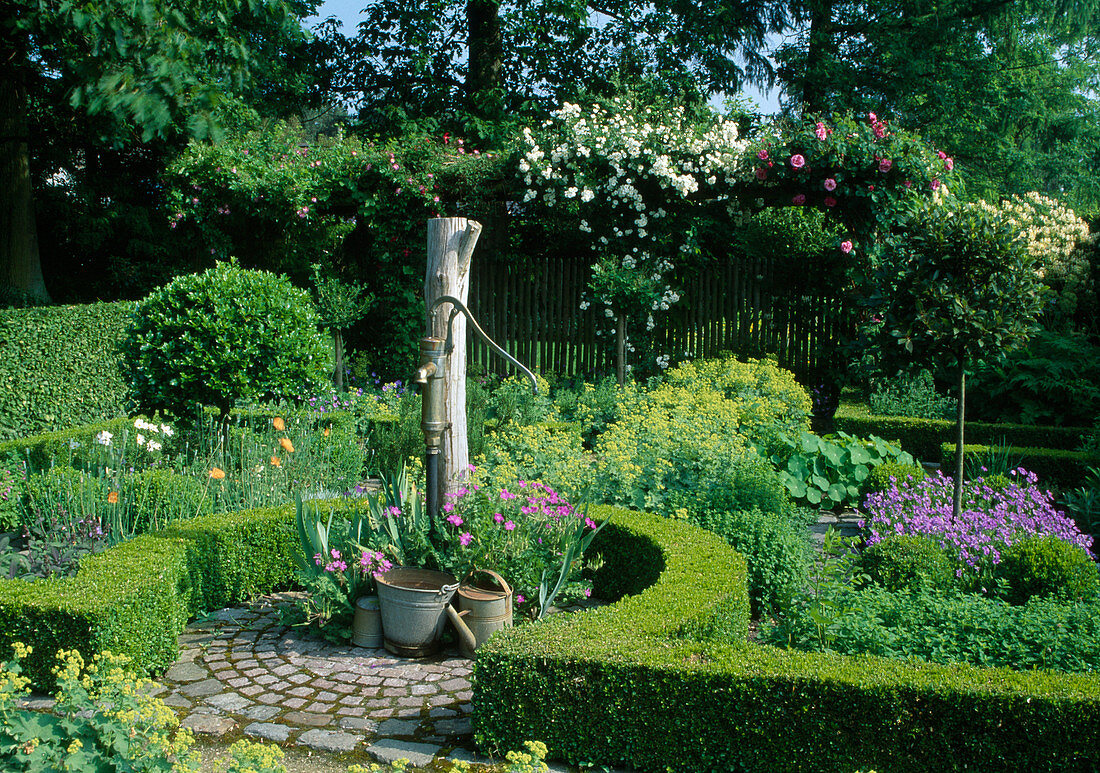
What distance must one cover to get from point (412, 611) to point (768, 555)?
200 centimetres

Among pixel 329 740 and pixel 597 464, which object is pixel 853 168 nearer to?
pixel 597 464

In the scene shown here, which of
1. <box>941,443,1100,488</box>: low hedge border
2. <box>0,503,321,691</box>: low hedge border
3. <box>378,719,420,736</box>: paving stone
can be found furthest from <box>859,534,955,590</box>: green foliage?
<box>0,503,321,691</box>: low hedge border

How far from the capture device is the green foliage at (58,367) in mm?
8258

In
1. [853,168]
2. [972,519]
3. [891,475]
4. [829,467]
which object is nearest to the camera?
[972,519]

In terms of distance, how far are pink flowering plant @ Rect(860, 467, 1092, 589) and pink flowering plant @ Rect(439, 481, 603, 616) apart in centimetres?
196

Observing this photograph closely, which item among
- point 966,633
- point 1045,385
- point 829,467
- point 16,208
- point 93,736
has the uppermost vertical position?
point 16,208

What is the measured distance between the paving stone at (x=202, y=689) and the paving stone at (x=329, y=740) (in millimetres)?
644

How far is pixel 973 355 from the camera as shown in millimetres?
5461

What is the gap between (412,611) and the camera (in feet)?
12.7

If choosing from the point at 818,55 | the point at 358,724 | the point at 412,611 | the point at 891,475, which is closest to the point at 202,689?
the point at 358,724

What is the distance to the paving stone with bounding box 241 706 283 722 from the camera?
→ 3.31 m

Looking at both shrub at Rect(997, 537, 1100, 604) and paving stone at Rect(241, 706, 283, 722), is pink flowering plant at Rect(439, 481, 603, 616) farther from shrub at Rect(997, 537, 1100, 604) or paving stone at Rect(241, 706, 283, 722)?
shrub at Rect(997, 537, 1100, 604)

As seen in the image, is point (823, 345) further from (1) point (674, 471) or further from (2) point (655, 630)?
(2) point (655, 630)

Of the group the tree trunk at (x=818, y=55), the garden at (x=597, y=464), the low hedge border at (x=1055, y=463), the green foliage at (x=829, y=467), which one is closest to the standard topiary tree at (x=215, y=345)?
the garden at (x=597, y=464)
